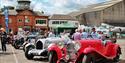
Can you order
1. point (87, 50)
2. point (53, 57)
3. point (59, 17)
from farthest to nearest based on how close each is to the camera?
1. point (59, 17)
2. point (53, 57)
3. point (87, 50)

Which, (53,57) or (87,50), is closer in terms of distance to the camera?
(87,50)

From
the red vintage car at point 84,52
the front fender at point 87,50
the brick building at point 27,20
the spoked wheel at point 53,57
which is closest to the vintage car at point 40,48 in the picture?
the spoked wheel at point 53,57

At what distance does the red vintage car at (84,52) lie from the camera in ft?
46.5

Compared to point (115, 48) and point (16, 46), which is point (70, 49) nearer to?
point (115, 48)

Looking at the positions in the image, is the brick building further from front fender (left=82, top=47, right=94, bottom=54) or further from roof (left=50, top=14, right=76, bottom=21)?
front fender (left=82, top=47, right=94, bottom=54)

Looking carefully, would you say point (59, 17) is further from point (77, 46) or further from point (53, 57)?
point (77, 46)

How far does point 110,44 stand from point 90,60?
255 cm

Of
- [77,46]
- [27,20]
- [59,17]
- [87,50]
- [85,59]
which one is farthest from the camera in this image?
[59,17]

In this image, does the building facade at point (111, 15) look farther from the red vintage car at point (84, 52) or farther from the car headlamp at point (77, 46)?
the car headlamp at point (77, 46)

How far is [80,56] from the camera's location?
14.3 metres

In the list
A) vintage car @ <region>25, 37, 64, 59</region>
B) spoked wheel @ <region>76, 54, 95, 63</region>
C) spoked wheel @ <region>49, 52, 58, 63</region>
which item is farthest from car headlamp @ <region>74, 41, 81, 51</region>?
vintage car @ <region>25, 37, 64, 59</region>

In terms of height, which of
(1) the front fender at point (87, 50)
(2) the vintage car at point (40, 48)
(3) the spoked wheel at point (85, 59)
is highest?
(1) the front fender at point (87, 50)

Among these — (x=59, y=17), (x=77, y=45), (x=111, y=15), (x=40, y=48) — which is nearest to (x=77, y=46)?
(x=77, y=45)

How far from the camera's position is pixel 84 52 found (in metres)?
13.9
